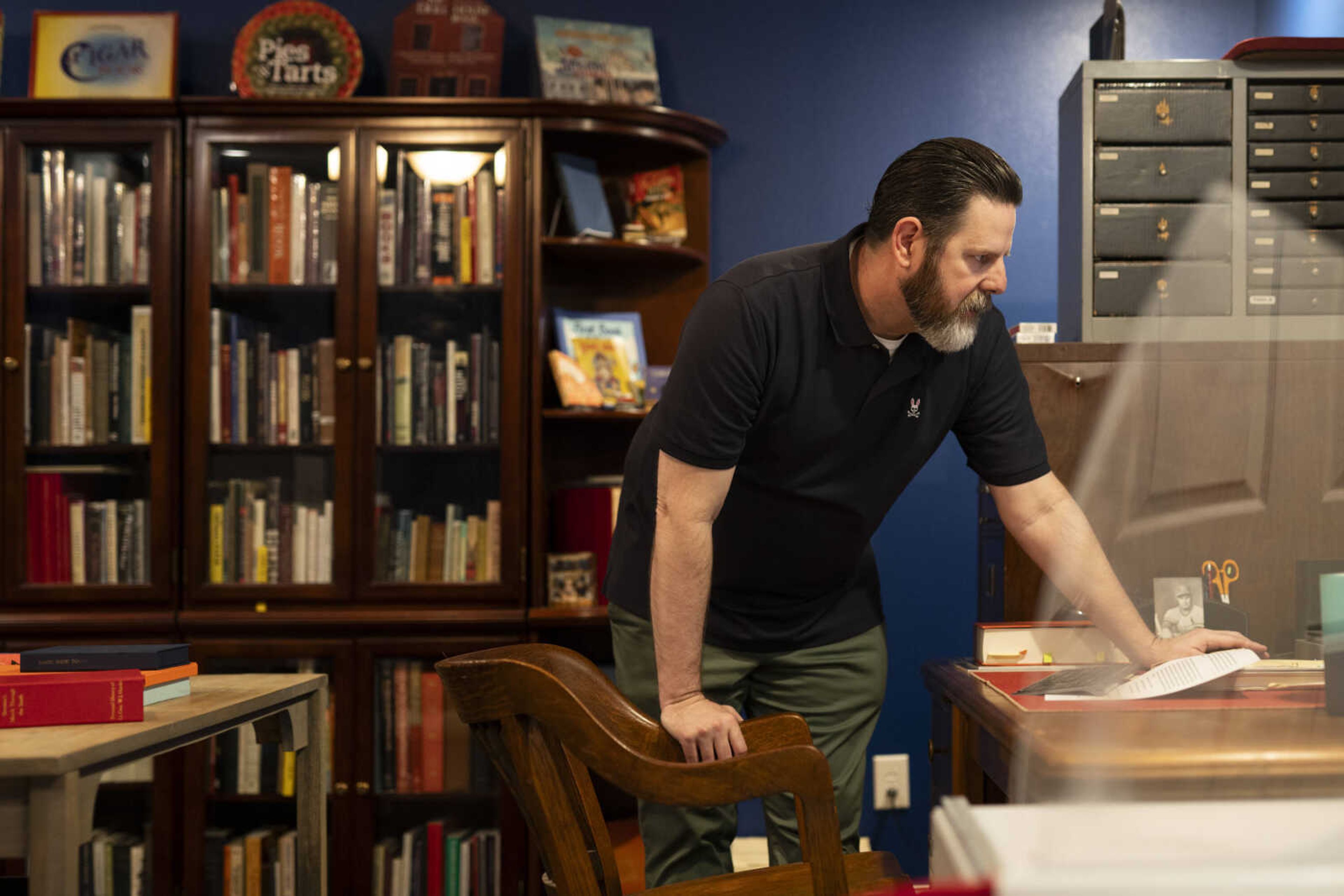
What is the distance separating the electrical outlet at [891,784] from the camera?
2.80 metres

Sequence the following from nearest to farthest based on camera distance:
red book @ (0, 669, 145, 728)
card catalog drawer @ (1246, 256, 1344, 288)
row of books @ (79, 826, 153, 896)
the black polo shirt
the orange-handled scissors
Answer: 1. card catalog drawer @ (1246, 256, 1344, 288)
2. the orange-handled scissors
3. red book @ (0, 669, 145, 728)
4. the black polo shirt
5. row of books @ (79, 826, 153, 896)

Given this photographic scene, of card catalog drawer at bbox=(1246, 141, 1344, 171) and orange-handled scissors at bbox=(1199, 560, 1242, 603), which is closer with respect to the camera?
orange-handled scissors at bbox=(1199, 560, 1242, 603)

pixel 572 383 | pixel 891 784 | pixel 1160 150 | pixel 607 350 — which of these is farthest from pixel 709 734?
pixel 891 784

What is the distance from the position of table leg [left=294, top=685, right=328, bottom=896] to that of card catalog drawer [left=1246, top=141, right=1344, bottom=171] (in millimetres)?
1768

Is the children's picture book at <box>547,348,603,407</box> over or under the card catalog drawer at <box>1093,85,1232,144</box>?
under

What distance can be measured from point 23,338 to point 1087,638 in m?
2.37

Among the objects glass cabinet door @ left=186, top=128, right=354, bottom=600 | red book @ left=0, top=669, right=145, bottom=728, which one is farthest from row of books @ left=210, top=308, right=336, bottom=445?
red book @ left=0, top=669, right=145, bottom=728

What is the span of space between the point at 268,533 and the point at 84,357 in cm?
59

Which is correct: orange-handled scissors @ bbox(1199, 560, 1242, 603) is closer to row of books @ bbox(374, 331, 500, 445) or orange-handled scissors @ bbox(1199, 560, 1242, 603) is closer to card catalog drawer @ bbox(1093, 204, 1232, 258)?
card catalog drawer @ bbox(1093, 204, 1232, 258)

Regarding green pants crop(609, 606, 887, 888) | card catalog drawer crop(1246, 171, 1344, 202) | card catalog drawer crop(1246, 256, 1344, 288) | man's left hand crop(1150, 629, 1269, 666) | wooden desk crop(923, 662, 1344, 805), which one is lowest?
green pants crop(609, 606, 887, 888)

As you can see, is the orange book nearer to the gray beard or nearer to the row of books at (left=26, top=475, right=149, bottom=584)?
the row of books at (left=26, top=475, right=149, bottom=584)

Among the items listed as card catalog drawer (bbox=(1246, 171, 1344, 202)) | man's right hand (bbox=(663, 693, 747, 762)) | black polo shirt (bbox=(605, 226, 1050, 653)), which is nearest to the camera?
man's right hand (bbox=(663, 693, 747, 762))

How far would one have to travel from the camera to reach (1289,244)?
58 centimetres

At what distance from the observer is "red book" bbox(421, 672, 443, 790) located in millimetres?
2512
